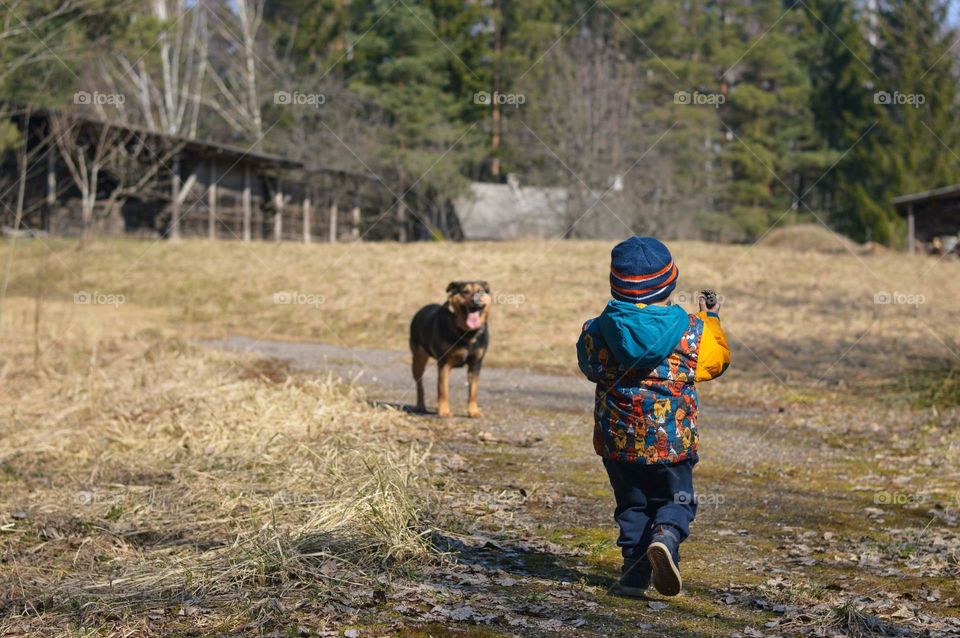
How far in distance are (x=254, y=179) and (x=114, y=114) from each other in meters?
6.29

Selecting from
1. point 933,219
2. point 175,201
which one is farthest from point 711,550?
point 933,219

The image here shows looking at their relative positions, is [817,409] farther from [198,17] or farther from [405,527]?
[198,17]

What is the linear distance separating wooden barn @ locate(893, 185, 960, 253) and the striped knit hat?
1484 inches

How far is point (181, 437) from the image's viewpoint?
7.82m

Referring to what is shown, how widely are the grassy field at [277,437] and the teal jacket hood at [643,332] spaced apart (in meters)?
1.16

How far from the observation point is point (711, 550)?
17.7 feet

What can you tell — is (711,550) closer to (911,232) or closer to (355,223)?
(911,232)

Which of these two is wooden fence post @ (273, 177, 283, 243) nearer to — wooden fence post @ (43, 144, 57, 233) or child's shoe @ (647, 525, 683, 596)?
wooden fence post @ (43, 144, 57, 233)

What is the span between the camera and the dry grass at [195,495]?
4364 mm

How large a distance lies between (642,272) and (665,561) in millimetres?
1269

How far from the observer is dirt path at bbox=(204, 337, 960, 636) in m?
4.17

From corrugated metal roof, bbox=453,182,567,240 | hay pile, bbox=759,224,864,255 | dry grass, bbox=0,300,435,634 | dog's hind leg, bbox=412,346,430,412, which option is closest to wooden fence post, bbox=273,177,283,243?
corrugated metal roof, bbox=453,182,567,240

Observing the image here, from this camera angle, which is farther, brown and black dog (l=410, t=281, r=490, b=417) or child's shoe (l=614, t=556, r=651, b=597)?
brown and black dog (l=410, t=281, r=490, b=417)

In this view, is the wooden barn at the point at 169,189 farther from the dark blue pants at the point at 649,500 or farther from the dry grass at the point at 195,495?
the dark blue pants at the point at 649,500
